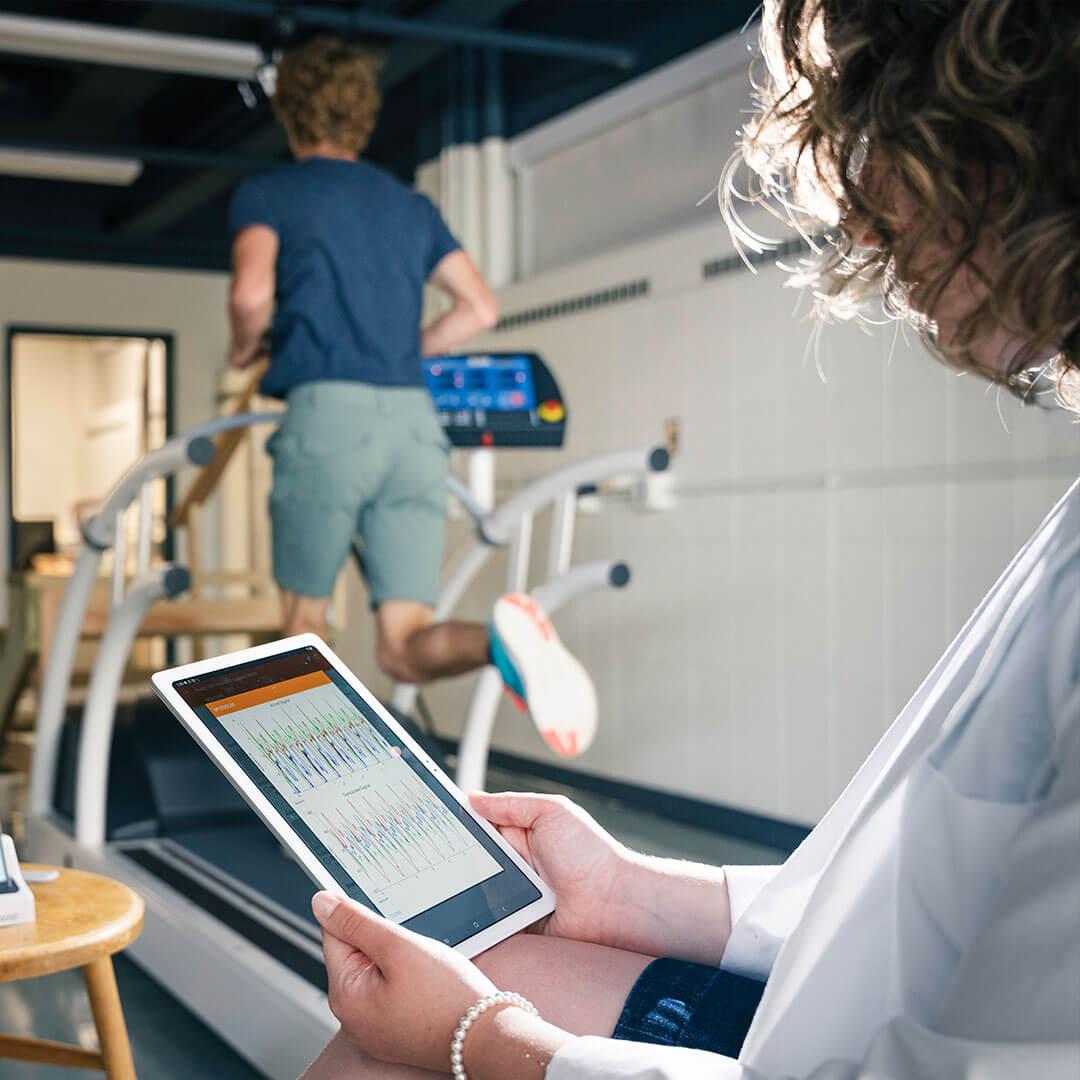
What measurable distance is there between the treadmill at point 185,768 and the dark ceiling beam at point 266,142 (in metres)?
Result: 1.94

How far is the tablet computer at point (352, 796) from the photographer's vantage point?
924 millimetres

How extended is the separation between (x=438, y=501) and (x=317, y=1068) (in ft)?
7.01

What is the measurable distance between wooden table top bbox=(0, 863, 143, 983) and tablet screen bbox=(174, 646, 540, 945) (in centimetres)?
57

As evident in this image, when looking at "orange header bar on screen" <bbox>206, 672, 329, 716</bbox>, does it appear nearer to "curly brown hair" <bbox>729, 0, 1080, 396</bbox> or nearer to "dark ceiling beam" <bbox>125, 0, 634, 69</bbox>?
"curly brown hair" <bbox>729, 0, 1080, 396</bbox>

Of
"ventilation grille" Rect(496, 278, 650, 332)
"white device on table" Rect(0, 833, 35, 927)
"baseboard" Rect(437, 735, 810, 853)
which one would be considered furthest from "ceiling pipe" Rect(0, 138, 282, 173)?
"white device on table" Rect(0, 833, 35, 927)

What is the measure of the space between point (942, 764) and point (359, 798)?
1.45ft

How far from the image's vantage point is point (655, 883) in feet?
3.40

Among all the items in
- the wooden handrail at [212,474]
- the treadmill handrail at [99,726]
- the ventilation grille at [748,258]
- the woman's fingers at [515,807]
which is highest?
the ventilation grille at [748,258]

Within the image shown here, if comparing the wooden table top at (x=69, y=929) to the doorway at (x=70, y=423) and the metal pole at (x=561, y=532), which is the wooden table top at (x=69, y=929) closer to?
the metal pole at (x=561, y=532)

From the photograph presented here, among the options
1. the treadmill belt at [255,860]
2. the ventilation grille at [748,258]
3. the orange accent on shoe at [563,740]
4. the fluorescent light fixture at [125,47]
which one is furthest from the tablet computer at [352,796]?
the fluorescent light fixture at [125,47]

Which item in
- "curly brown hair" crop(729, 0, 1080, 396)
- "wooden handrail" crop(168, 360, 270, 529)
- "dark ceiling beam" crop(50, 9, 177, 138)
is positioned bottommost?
"wooden handrail" crop(168, 360, 270, 529)

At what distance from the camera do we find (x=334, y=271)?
285cm

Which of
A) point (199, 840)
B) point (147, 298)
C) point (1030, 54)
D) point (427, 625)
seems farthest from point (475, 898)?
point (147, 298)

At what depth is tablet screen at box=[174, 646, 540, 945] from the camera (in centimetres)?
93
